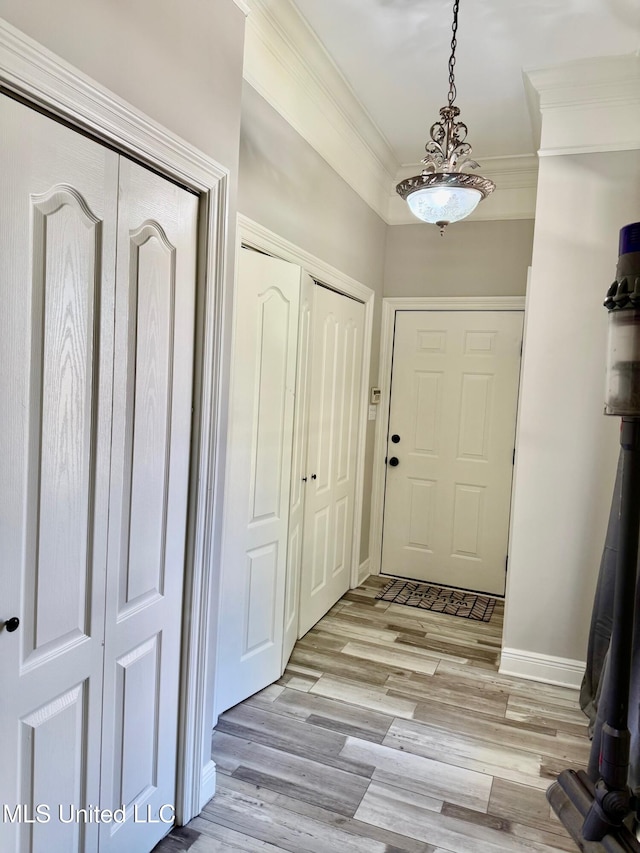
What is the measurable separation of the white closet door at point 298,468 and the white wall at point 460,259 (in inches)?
55.5

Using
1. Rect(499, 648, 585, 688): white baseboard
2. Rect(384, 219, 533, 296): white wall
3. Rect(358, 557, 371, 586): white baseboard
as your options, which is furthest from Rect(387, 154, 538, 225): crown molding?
Rect(499, 648, 585, 688): white baseboard

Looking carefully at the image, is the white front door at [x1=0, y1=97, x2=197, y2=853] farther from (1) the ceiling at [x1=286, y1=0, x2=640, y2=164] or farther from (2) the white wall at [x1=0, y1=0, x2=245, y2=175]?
(1) the ceiling at [x1=286, y1=0, x2=640, y2=164]

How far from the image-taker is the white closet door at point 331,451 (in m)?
3.21

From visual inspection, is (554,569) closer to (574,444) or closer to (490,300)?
(574,444)

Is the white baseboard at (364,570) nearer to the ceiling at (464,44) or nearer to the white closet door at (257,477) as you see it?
the white closet door at (257,477)

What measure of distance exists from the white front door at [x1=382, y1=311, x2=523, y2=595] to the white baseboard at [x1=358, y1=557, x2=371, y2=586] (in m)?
0.13

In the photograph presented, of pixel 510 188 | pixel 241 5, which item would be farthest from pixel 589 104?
pixel 241 5

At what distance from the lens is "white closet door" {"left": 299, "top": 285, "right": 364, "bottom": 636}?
3.21 meters

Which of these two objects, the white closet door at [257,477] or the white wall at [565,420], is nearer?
the white closet door at [257,477]

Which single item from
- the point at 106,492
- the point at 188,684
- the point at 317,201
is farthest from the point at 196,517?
the point at 317,201

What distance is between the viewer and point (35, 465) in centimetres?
126

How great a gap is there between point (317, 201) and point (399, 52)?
76 cm

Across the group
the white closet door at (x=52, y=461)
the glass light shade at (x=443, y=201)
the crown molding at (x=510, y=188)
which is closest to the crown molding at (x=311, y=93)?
the crown molding at (x=510, y=188)

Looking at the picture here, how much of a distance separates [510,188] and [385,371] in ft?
4.86
